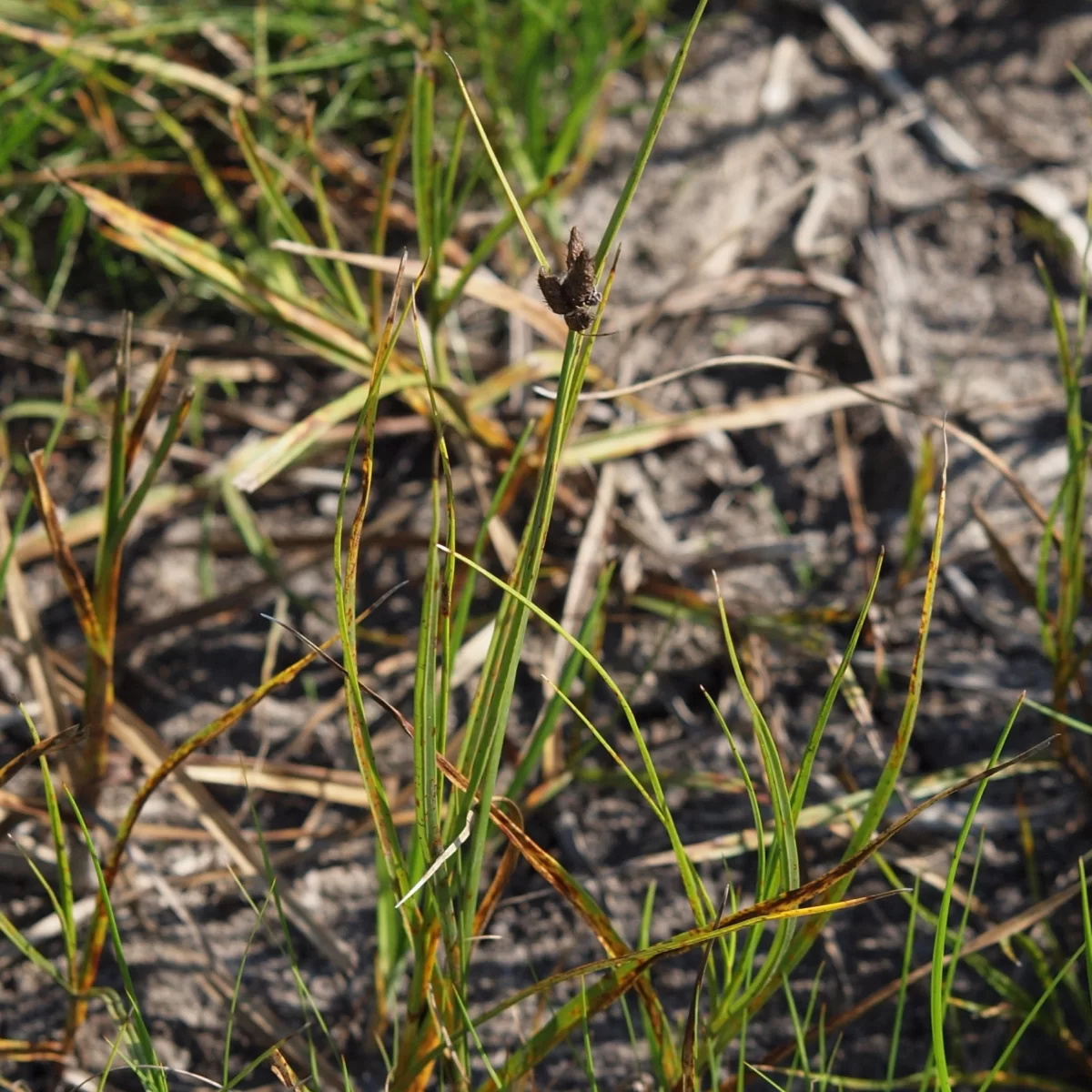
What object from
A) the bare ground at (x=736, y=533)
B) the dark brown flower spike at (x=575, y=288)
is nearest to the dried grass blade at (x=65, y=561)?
the bare ground at (x=736, y=533)

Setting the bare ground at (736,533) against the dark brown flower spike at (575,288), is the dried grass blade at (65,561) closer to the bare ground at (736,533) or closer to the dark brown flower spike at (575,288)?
the bare ground at (736,533)

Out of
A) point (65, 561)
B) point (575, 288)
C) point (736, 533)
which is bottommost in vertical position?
point (736, 533)

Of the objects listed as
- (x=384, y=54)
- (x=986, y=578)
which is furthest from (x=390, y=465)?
(x=986, y=578)

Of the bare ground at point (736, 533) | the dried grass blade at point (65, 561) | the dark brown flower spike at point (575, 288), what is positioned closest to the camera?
the dark brown flower spike at point (575, 288)

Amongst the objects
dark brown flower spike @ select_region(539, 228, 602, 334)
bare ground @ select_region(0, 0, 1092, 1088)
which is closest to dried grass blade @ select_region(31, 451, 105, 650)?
bare ground @ select_region(0, 0, 1092, 1088)

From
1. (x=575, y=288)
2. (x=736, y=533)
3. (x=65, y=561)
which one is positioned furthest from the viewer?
(x=736, y=533)

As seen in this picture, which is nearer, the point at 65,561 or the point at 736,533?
the point at 65,561

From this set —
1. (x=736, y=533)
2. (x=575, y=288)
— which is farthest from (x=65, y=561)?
(x=736, y=533)

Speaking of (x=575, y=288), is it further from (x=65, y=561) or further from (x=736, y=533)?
(x=736, y=533)

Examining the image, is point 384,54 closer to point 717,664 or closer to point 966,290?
point 966,290

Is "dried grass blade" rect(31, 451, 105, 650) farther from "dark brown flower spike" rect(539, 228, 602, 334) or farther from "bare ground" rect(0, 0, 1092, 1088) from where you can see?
"dark brown flower spike" rect(539, 228, 602, 334)

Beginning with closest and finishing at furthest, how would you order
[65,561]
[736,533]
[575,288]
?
[575,288]
[65,561]
[736,533]

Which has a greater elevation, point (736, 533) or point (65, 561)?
point (65, 561)

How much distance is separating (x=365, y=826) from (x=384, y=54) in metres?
1.29
